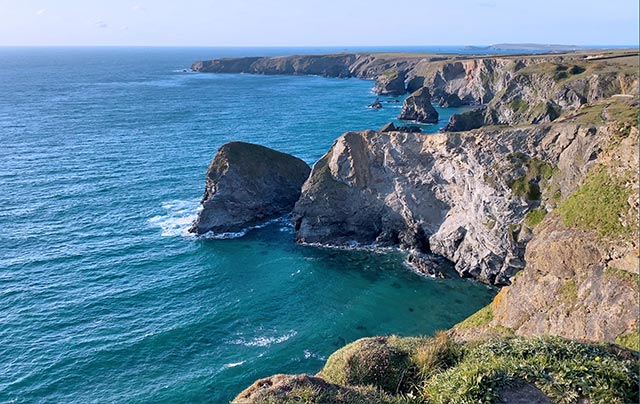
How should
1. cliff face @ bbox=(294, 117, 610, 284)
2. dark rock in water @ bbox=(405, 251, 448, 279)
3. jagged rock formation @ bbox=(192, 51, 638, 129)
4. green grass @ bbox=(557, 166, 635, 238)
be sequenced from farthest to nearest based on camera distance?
jagged rock formation @ bbox=(192, 51, 638, 129) < dark rock in water @ bbox=(405, 251, 448, 279) < cliff face @ bbox=(294, 117, 610, 284) < green grass @ bbox=(557, 166, 635, 238)

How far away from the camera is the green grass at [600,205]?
33812mm

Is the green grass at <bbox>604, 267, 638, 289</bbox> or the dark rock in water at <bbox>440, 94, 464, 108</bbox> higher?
the dark rock in water at <bbox>440, 94, 464, 108</bbox>

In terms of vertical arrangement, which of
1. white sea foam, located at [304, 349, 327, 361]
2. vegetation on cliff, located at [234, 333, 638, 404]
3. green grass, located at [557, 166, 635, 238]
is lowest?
white sea foam, located at [304, 349, 327, 361]

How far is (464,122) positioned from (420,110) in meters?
20.8

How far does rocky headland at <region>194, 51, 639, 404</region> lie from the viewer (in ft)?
59.1

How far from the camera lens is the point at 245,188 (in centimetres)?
6894

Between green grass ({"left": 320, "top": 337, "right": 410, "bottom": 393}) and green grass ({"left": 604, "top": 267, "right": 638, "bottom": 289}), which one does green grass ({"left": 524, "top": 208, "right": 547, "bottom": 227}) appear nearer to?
green grass ({"left": 604, "top": 267, "right": 638, "bottom": 289})

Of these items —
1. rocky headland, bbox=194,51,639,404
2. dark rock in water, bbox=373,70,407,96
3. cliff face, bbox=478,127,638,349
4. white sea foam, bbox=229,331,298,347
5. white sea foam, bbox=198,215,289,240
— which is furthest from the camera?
dark rock in water, bbox=373,70,407,96

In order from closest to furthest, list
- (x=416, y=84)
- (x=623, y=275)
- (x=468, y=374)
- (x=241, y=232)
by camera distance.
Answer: (x=468, y=374)
(x=623, y=275)
(x=241, y=232)
(x=416, y=84)

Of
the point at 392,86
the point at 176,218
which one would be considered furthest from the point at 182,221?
the point at 392,86

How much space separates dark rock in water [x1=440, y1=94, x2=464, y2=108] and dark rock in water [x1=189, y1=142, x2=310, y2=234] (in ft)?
333

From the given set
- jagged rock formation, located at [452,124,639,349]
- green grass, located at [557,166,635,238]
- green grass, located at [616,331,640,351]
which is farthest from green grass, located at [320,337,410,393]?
green grass, located at [557,166,635,238]

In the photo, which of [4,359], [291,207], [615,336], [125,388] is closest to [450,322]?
[615,336]

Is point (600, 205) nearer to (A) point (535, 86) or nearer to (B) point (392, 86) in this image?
(A) point (535, 86)
